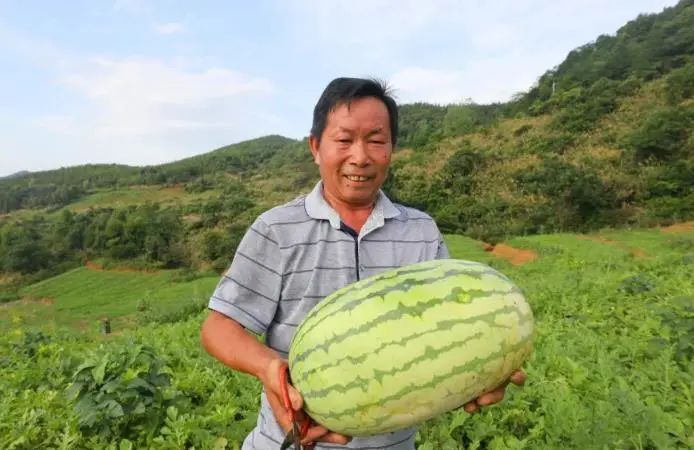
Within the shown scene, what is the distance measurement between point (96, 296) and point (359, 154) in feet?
122

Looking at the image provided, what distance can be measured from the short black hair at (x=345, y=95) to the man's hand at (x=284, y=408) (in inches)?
35.7

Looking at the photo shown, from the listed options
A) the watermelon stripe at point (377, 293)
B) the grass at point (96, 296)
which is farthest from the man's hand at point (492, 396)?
the grass at point (96, 296)

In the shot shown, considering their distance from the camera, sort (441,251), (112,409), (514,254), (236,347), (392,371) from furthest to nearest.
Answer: (514,254)
(112,409)
(441,251)
(236,347)
(392,371)

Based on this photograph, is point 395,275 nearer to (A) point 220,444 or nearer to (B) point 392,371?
(B) point 392,371

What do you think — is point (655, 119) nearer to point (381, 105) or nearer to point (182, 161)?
point (381, 105)

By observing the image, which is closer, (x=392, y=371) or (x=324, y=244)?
(x=392, y=371)

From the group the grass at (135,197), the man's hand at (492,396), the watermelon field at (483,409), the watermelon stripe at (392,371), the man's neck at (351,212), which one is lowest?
the grass at (135,197)

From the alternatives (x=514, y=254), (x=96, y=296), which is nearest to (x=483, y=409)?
(x=514, y=254)

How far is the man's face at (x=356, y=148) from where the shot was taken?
6.23 feet

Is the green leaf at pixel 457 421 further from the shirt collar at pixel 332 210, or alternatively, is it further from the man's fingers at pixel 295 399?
the man's fingers at pixel 295 399

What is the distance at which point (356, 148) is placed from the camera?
74.7 inches

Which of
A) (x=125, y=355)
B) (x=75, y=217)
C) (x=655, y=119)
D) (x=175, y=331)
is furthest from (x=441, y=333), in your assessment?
(x=75, y=217)

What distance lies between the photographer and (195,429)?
357 centimetres

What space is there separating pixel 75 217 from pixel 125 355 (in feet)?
221
